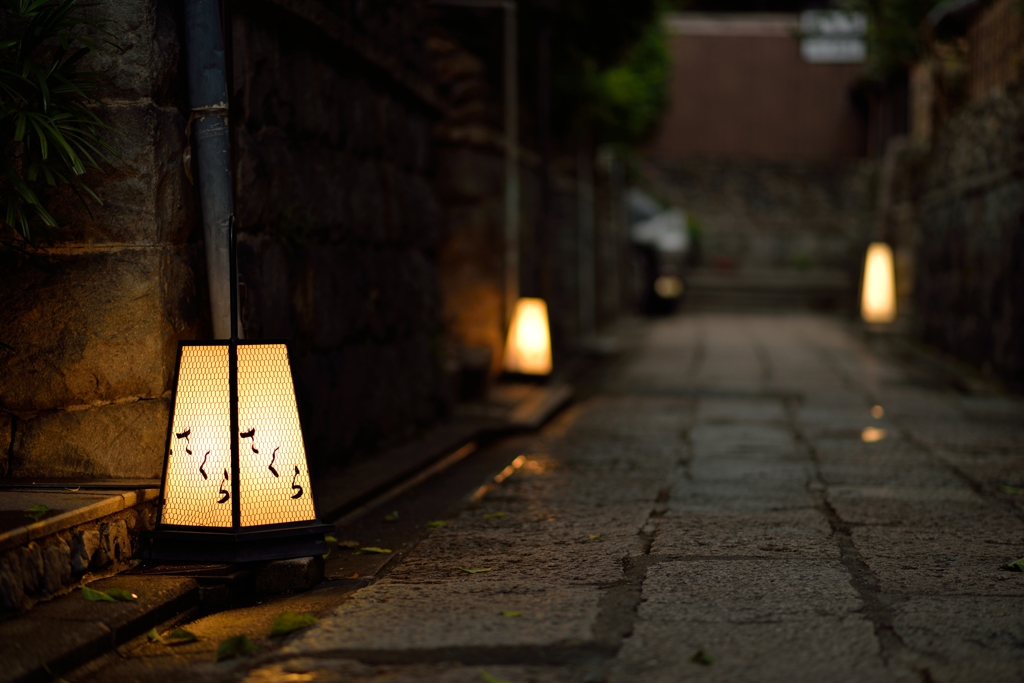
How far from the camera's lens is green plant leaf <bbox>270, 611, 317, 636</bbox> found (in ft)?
10.9

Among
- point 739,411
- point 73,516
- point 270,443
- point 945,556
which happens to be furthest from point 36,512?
point 739,411

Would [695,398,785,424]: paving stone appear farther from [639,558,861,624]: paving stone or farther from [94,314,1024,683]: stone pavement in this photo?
[639,558,861,624]: paving stone

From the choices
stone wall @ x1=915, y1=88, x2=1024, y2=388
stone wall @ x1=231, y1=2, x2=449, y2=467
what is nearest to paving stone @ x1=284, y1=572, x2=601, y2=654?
stone wall @ x1=231, y1=2, x2=449, y2=467

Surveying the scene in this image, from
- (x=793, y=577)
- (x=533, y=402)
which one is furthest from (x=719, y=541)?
(x=533, y=402)

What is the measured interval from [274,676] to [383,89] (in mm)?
4244

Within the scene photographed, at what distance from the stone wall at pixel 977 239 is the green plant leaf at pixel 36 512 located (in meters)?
8.80

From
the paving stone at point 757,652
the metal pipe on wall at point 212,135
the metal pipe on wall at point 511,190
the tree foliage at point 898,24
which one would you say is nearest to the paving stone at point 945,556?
the paving stone at point 757,652

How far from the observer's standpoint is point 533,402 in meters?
9.05

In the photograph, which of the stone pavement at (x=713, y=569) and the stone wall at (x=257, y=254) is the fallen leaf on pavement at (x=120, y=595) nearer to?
the stone pavement at (x=713, y=569)

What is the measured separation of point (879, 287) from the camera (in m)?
16.2

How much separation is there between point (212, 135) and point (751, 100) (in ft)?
87.3

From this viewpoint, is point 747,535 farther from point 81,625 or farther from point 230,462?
point 81,625

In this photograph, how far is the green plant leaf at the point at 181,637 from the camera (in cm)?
332

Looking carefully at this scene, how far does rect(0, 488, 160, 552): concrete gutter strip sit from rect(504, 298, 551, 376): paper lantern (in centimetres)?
611
